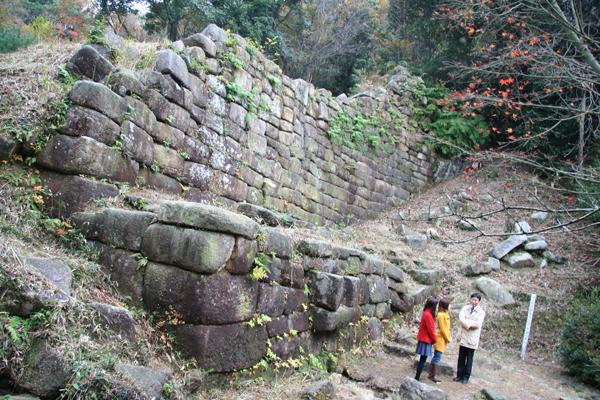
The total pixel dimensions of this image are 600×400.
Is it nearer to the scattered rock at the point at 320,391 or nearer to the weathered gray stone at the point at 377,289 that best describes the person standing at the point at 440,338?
the weathered gray stone at the point at 377,289

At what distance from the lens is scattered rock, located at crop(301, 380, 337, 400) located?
3912mm

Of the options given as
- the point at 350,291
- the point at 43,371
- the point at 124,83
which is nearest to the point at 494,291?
the point at 350,291

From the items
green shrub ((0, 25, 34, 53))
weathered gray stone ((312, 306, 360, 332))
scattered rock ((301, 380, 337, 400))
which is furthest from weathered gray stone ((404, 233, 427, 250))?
green shrub ((0, 25, 34, 53))

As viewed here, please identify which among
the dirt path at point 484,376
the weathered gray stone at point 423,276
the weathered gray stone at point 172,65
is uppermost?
the weathered gray stone at point 172,65

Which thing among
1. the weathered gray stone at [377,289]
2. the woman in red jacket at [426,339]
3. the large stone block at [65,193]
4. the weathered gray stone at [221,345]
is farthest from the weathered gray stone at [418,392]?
the large stone block at [65,193]

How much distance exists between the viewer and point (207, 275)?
141 inches

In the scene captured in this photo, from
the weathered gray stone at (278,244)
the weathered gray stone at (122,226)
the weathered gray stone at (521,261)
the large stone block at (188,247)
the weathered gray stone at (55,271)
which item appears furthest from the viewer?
the weathered gray stone at (521,261)

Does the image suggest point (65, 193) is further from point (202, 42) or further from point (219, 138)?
point (202, 42)

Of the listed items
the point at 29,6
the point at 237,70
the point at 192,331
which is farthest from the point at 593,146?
the point at 29,6

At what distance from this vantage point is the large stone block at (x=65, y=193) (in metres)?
4.16

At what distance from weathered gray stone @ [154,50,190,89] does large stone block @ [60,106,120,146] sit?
141cm

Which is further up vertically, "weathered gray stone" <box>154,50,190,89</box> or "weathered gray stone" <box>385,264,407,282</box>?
"weathered gray stone" <box>154,50,190,89</box>

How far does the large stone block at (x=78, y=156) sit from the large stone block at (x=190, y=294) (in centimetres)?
138

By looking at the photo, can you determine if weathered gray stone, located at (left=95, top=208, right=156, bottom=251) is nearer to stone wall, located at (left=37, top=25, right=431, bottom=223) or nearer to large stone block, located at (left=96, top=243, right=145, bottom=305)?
large stone block, located at (left=96, top=243, right=145, bottom=305)
